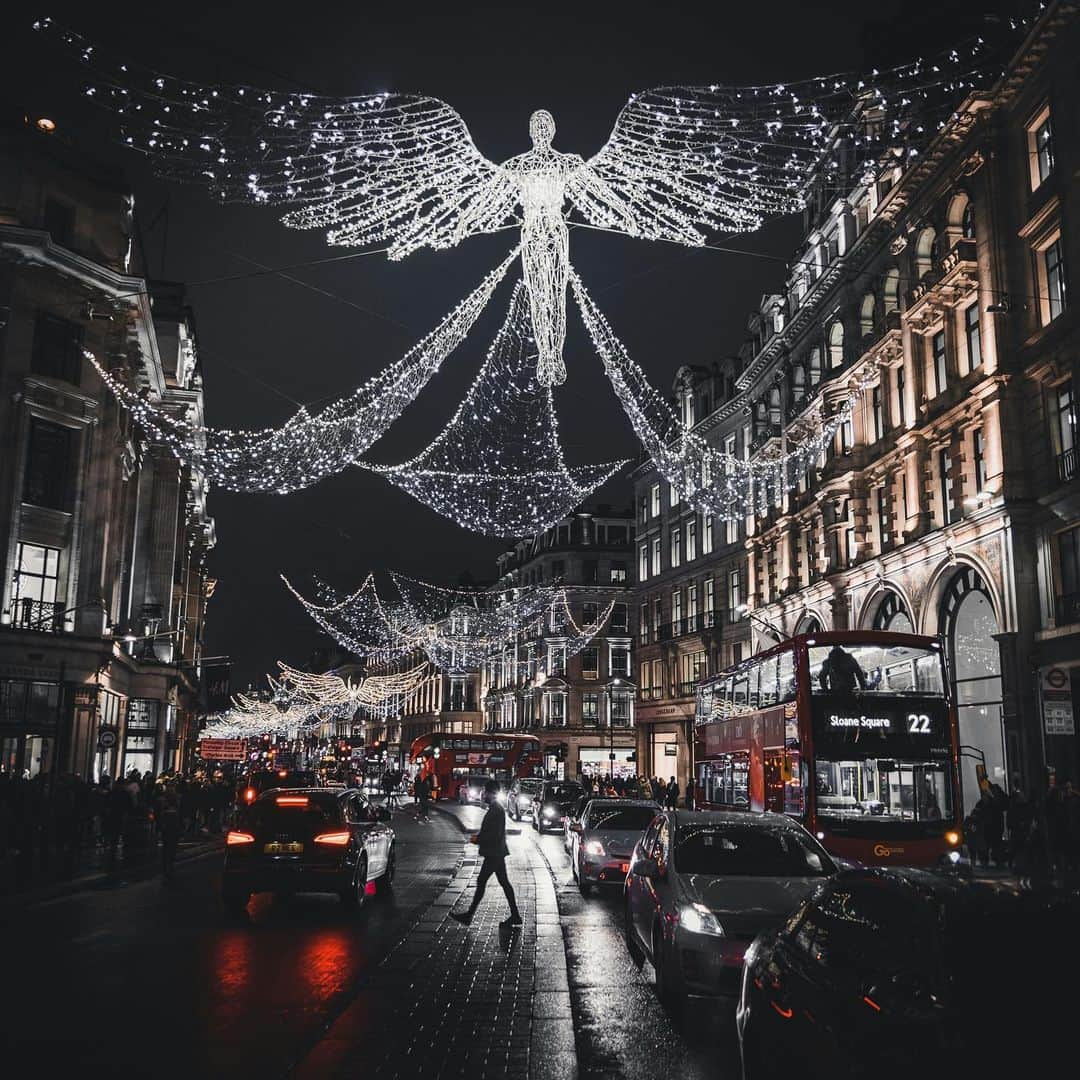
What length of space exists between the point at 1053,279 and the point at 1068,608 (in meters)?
8.62

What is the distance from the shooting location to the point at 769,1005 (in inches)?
221

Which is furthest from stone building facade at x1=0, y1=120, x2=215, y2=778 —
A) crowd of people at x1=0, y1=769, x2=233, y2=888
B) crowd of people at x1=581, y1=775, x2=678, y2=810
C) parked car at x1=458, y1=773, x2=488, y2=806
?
crowd of people at x1=581, y1=775, x2=678, y2=810

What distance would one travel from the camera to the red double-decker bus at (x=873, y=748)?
17531 mm

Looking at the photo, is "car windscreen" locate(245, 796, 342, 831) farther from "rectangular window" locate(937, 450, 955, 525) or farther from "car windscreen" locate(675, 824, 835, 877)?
"rectangular window" locate(937, 450, 955, 525)

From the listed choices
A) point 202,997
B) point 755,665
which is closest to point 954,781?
point 755,665

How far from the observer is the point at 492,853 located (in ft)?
45.9

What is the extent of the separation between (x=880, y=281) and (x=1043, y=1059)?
3696 centimetres

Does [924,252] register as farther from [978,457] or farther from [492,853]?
[492,853]

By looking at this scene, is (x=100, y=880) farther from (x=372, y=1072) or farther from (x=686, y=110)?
(x=686, y=110)

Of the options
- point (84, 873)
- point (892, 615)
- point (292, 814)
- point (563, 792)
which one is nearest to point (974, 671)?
point (892, 615)

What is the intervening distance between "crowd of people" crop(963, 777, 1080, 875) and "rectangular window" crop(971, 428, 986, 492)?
9.35 metres

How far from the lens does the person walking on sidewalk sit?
13.5 meters

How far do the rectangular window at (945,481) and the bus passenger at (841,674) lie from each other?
15.7 meters

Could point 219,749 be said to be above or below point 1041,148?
below
